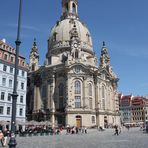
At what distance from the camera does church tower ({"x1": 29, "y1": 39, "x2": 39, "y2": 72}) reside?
340 ft

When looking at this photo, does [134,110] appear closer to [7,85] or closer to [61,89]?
[61,89]

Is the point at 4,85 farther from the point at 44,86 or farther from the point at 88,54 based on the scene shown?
the point at 88,54

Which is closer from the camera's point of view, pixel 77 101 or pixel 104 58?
pixel 77 101

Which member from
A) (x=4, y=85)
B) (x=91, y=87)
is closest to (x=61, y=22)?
(x=91, y=87)

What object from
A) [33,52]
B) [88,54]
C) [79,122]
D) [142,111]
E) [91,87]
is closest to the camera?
[79,122]

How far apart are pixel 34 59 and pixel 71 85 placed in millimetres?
29350

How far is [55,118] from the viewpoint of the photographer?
84875 mm

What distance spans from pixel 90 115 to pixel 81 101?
519 centimetres

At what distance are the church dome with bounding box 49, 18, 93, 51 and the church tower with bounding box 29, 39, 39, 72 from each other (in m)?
8.56

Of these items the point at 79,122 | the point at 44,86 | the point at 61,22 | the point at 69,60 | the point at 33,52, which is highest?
the point at 61,22

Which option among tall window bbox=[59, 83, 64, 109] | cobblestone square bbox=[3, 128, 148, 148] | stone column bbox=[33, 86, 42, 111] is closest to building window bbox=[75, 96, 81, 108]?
tall window bbox=[59, 83, 64, 109]

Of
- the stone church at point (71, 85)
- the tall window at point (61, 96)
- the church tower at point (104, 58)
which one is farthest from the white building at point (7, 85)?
the church tower at point (104, 58)

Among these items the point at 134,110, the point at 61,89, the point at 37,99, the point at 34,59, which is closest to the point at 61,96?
the point at 61,89

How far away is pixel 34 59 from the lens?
→ 108 m
